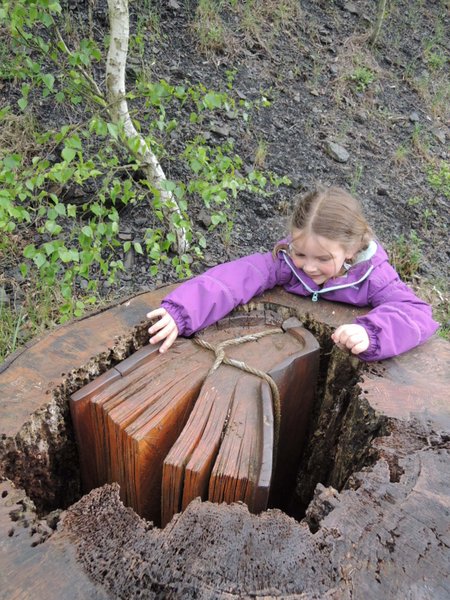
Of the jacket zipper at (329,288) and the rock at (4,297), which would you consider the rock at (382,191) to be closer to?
the jacket zipper at (329,288)

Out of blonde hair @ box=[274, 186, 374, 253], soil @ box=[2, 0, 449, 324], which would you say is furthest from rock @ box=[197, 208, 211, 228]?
blonde hair @ box=[274, 186, 374, 253]

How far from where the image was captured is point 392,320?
1.51 metres

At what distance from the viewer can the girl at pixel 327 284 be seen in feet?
4.82

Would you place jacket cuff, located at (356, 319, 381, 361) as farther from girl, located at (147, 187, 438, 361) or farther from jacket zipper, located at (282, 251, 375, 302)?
jacket zipper, located at (282, 251, 375, 302)

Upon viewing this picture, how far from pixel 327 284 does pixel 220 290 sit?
38 cm

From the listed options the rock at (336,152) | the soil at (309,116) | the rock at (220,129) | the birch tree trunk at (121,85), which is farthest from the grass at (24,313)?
the rock at (336,152)

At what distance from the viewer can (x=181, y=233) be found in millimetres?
3193

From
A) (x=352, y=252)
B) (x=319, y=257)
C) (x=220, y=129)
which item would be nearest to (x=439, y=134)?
(x=220, y=129)

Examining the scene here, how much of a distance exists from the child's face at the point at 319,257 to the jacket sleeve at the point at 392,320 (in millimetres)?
139

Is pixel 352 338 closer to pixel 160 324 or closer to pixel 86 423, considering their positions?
pixel 160 324

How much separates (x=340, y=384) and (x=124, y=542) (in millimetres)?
889

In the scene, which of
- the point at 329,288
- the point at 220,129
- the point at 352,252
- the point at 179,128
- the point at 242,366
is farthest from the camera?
the point at 220,129

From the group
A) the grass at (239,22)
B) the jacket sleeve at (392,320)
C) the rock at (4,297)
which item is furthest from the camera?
the grass at (239,22)

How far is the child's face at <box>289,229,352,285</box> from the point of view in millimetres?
1717
